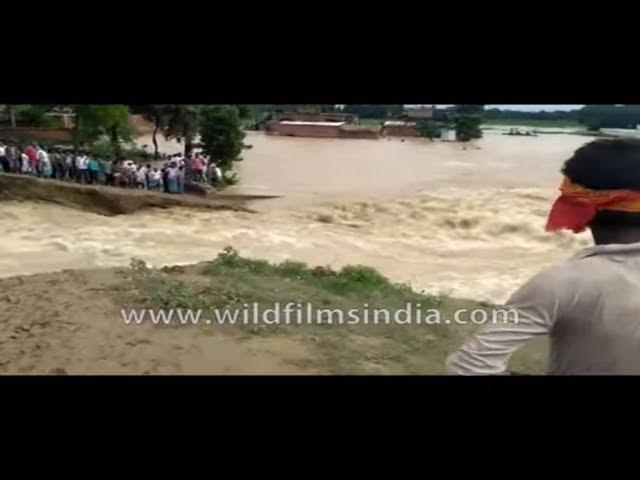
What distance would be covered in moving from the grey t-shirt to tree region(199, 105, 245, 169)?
131cm

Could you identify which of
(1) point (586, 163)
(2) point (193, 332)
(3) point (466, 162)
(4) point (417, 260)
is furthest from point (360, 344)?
(1) point (586, 163)

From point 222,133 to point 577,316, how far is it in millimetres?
1572

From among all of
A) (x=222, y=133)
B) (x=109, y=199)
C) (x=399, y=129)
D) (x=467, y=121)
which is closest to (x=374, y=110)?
(x=399, y=129)

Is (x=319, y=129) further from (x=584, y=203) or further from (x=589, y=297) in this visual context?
(x=589, y=297)

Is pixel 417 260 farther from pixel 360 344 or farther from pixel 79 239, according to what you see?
pixel 79 239

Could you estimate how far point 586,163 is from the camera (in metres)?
2.49

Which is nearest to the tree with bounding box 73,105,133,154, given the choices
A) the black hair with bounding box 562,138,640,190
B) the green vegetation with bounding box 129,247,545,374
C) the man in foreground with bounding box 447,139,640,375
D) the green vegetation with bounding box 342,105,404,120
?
the green vegetation with bounding box 129,247,545,374

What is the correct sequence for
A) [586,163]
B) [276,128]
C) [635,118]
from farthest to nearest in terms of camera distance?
[276,128]
[635,118]
[586,163]

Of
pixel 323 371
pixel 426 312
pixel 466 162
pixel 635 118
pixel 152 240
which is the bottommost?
pixel 323 371

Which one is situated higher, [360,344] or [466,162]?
[466,162]

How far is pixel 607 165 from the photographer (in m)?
2.39

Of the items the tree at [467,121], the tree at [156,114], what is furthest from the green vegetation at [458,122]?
the tree at [156,114]

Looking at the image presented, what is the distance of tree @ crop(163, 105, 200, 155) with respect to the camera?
2875mm
